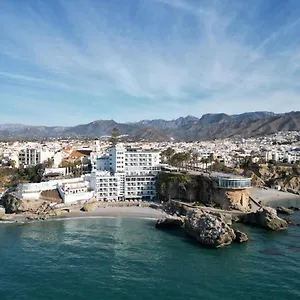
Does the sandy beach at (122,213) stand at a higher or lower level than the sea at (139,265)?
higher

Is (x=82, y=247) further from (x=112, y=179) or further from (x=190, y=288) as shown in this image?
(x=112, y=179)

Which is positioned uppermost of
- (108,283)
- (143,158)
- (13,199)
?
(143,158)

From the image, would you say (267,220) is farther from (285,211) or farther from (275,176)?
(275,176)

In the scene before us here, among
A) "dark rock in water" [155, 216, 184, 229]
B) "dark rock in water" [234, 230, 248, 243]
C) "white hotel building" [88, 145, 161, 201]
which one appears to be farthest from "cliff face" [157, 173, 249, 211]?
"dark rock in water" [234, 230, 248, 243]

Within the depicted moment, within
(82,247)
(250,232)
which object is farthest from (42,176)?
(250,232)

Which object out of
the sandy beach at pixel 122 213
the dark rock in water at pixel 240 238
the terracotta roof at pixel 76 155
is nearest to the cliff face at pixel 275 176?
the sandy beach at pixel 122 213

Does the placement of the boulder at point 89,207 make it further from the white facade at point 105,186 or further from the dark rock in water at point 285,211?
the dark rock in water at point 285,211
